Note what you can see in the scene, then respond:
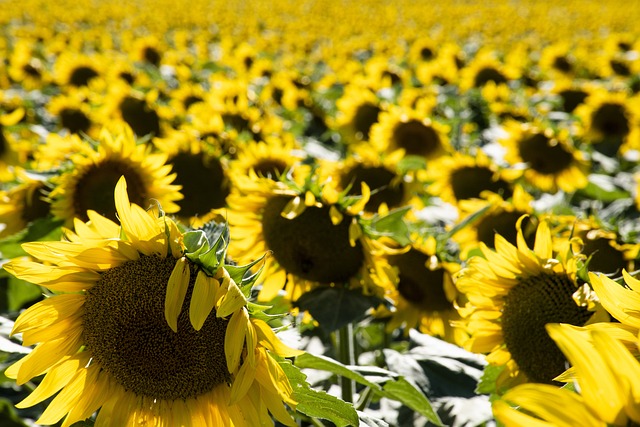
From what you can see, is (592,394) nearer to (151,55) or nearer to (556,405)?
(556,405)

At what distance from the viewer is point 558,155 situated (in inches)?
137

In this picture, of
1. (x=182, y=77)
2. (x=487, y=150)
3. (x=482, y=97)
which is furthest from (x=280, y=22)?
(x=487, y=150)

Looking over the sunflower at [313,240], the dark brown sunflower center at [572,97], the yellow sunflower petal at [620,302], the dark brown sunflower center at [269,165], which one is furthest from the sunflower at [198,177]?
the dark brown sunflower center at [572,97]

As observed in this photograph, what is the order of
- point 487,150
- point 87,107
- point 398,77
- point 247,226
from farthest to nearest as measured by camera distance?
1. point 398,77
2. point 87,107
3. point 487,150
4. point 247,226

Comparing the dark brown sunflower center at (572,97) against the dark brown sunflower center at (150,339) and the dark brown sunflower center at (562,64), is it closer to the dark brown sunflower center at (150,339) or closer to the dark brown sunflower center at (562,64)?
the dark brown sunflower center at (562,64)

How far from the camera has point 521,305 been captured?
61.6 inches

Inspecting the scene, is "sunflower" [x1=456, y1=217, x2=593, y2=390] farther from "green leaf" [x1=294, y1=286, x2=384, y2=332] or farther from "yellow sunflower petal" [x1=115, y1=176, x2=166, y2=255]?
"yellow sunflower petal" [x1=115, y1=176, x2=166, y2=255]

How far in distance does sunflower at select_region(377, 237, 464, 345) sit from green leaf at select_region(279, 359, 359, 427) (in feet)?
2.70

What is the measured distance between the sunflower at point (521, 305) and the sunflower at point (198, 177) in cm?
127

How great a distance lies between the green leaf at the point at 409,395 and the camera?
64.6 inches

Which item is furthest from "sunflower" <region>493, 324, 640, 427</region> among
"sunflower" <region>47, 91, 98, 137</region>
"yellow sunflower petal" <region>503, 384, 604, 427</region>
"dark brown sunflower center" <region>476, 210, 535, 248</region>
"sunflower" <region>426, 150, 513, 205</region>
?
"sunflower" <region>47, 91, 98, 137</region>

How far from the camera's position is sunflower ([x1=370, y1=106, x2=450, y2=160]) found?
372 cm

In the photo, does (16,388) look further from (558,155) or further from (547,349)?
(558,155)

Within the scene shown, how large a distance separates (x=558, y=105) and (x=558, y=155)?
1661 mm
